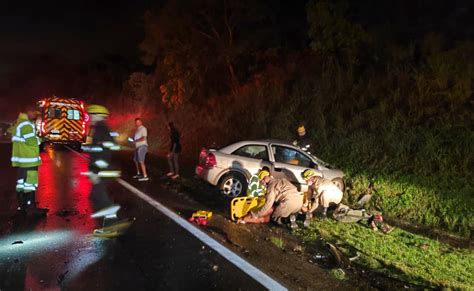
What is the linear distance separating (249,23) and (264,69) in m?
2.24

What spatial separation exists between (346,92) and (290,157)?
6.07 meters

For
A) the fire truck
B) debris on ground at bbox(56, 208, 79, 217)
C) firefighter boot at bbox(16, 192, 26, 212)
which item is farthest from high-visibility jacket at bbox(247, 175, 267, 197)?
the fire truck

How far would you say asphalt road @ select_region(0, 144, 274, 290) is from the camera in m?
4.75

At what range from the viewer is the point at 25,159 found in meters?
A: 7.52

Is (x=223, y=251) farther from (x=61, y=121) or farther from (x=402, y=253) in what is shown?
(x=61, y=121)

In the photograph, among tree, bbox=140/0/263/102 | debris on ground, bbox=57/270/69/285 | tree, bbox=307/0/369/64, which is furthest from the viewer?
tree, bbox=140/0/263/102

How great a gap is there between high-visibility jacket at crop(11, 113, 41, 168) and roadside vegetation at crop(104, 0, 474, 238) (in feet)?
21.9

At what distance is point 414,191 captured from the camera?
8.83 m

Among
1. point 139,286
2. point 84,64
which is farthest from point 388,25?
point 84,64

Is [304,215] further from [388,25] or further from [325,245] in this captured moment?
[388,25]

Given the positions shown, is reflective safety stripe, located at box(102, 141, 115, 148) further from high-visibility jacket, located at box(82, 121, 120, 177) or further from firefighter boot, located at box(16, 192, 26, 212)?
firefighter boot, located at box(16, 192, 26, 212)

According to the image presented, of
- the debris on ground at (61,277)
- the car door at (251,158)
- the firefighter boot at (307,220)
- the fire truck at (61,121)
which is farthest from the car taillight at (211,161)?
the fire truck at (61,121)

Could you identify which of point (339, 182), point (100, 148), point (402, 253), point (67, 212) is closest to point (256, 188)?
point (339, 182)

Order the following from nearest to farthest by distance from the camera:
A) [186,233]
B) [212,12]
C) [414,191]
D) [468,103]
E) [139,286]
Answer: [139,286]
[186,233]
[414,191]
[468,103]
[212,12]
